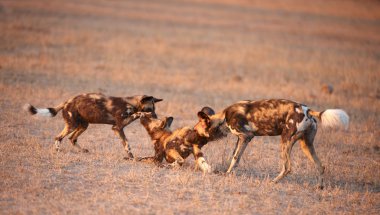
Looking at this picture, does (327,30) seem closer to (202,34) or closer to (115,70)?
(202,34)

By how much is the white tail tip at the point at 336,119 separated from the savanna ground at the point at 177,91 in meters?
0.82

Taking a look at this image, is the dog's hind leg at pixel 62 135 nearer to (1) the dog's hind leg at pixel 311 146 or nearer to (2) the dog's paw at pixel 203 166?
(2) the dog's paw at pixel 203 166

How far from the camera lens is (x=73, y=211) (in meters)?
5.62

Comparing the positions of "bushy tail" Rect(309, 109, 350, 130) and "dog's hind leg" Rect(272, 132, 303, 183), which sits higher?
"bushy tail" Rect(309, 109, 350, 130)

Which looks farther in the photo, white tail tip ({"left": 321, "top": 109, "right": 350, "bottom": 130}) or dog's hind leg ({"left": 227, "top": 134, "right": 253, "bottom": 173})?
dog's hind leg ({"left": 227, "top": 134, "right": 253, "bottom": 173})

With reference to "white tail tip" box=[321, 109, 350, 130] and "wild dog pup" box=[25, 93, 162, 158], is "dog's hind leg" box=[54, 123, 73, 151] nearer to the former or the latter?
"wild dog pup" box=[25, 93, 162, 158]

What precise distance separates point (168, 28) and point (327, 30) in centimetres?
875

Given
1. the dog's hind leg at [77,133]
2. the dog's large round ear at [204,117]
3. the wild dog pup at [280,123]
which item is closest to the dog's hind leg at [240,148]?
the wild dog pup at [280,123]

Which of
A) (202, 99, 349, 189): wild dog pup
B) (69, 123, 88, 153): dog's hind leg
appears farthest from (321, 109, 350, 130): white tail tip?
(69, 123, 88, 153): dog's hind leg

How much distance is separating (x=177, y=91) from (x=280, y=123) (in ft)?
21.0

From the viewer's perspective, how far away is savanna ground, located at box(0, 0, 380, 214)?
6394 millimetres

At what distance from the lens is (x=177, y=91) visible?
13.6 m

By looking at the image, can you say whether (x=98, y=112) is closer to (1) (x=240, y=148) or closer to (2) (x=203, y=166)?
(2) (x=203, y=166)

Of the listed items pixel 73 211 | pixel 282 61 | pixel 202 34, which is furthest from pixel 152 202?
pixel 202 34
